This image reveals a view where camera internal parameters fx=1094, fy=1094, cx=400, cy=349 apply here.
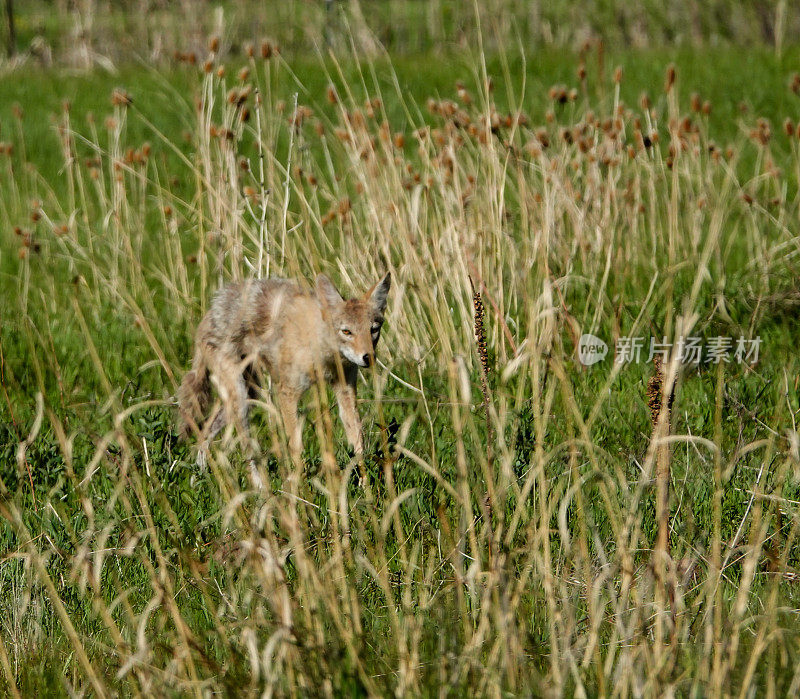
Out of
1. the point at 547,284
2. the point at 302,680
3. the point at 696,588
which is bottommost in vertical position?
the point at 696,588

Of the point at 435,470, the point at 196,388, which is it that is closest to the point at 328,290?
the point at 196,388

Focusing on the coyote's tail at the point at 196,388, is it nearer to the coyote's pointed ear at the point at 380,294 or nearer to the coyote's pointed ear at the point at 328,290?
the coyote's pointed ear at the point at 328,290

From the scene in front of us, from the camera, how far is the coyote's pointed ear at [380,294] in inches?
194

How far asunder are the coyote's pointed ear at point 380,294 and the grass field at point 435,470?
0.14m

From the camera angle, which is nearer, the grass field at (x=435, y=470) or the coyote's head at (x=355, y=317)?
the grass field at (x=435, y=470)

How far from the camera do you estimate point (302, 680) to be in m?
2.64

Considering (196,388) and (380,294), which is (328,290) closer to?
(380,294)

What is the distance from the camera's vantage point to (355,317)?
503 centimetres

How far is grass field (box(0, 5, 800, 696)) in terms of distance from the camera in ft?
9.21

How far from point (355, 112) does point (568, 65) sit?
33.2 ft

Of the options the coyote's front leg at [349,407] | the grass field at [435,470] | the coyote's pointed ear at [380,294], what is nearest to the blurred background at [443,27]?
the grass field at [435,470]

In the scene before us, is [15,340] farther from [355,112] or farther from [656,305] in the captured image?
[656,305]

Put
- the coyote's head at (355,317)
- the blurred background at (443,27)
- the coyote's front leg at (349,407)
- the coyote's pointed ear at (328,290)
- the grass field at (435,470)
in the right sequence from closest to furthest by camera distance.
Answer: the grass field at (435,470) < the coyote's front leg at (349,407) < the coyote's pointed ear at (328,290) < the coyote's head at (355,317) < the blurred background at (443,27)

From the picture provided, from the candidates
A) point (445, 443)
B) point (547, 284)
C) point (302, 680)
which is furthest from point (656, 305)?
point (302, 680)
